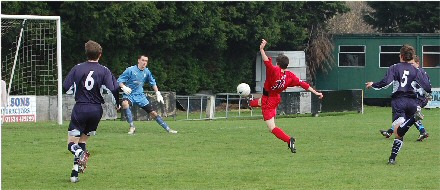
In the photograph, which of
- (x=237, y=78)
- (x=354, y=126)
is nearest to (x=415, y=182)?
(x=354, y=126)

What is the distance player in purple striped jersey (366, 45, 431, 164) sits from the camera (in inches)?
612

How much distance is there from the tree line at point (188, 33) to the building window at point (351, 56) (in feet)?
5.32

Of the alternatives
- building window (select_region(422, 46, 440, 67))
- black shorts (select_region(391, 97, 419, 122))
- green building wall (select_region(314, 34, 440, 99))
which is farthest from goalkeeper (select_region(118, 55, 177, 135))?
building window (select_region(422, 46, 440, 67))

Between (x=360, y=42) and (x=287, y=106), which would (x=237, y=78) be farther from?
(x=287, y=106)

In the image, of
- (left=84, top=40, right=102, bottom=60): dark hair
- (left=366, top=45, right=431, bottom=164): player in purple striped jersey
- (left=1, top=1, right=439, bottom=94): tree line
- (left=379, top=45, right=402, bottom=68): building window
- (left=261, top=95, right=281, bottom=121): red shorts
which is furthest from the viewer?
(left=379, top=45, right=402, bottom=68): building window

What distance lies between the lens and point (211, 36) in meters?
45.7

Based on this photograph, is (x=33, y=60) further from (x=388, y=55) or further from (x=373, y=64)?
(x=388, y=55)

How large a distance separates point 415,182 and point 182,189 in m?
3.14

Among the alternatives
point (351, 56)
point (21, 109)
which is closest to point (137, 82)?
point (21, 109)

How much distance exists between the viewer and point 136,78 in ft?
75.3

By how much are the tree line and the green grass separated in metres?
15.1

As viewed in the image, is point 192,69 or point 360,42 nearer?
point 192,69

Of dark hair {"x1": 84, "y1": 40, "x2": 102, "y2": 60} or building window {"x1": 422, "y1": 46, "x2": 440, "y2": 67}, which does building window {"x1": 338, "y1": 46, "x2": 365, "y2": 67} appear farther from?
dark hair {"x1": 84, "y1": 40, "x2": 102, "y2": 60}

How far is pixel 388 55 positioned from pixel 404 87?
1414 inches
